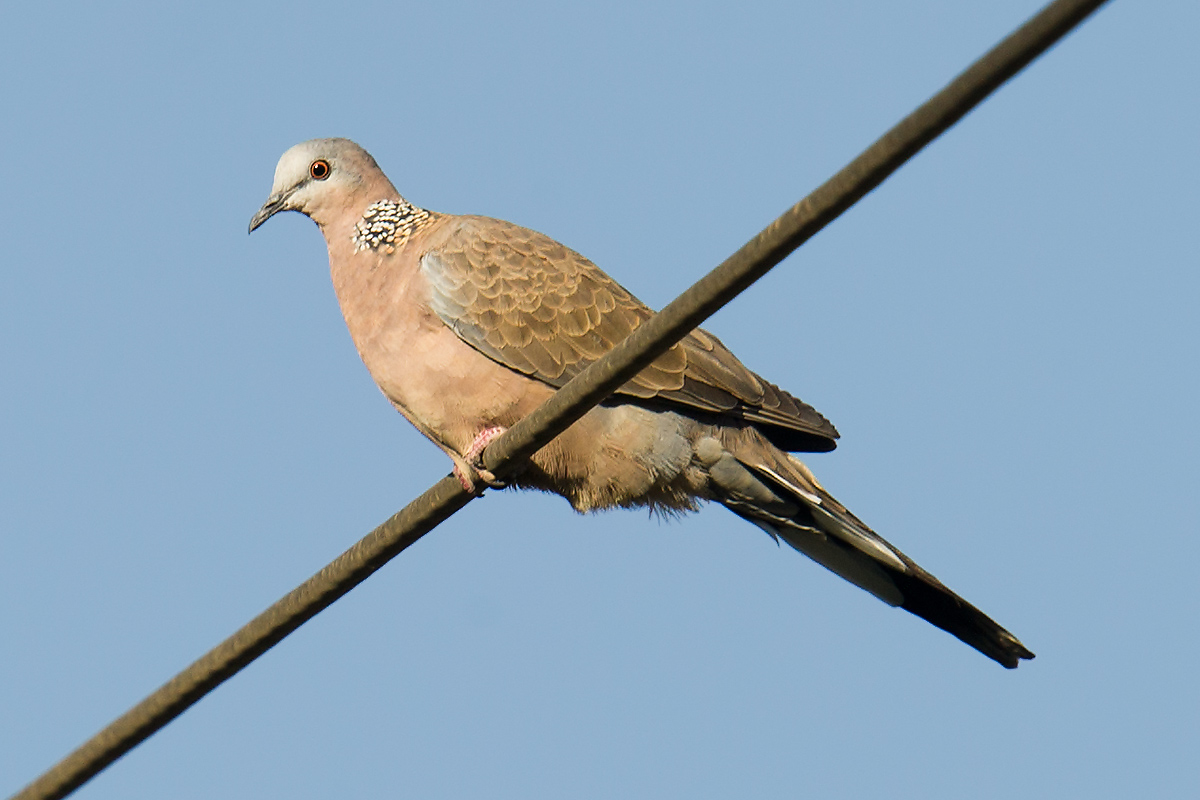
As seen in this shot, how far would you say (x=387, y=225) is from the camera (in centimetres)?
617

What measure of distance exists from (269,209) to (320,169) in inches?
12.0

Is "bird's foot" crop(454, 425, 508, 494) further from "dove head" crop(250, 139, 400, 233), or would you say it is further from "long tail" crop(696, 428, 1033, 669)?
"dove head" crop(250, 139, 400, 233)

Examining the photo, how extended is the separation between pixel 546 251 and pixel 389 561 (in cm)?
246

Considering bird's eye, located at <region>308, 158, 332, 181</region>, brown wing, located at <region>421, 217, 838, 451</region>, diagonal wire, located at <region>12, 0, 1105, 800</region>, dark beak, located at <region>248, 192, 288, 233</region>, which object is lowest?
diagonal wire, located at <region>12, 0, 1105, 800</region>

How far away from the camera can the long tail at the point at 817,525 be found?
5641mm

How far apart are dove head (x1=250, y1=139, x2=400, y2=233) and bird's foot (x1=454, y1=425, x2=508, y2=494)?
4.81 ft

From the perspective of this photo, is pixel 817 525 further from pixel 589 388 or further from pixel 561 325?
pixel 589 388

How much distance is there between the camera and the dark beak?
6.58 metres

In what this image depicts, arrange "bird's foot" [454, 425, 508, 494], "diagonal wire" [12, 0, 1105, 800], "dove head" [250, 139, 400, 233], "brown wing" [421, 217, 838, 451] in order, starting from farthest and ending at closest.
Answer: "dove head" [250, 139, 400, 233] → "brown wing" [421, 217, 838, 451] → "bird's foot" [454, 425, 508, 494] → "diagonal wire" [12, 0, 1105, 800]

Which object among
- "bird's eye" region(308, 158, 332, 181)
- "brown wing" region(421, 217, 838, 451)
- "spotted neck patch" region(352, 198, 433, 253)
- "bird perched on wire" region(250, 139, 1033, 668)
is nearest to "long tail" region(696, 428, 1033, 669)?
Result: "bird perched on wire" region(250, 139, 1033, 668)

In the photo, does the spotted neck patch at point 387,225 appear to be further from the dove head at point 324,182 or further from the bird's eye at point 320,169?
the bird's eye at point 320,169

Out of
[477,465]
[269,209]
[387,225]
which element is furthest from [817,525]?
[269,209]

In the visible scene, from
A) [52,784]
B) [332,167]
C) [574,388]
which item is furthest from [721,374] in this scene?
[52,784]

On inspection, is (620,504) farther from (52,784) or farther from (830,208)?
(830,208)
